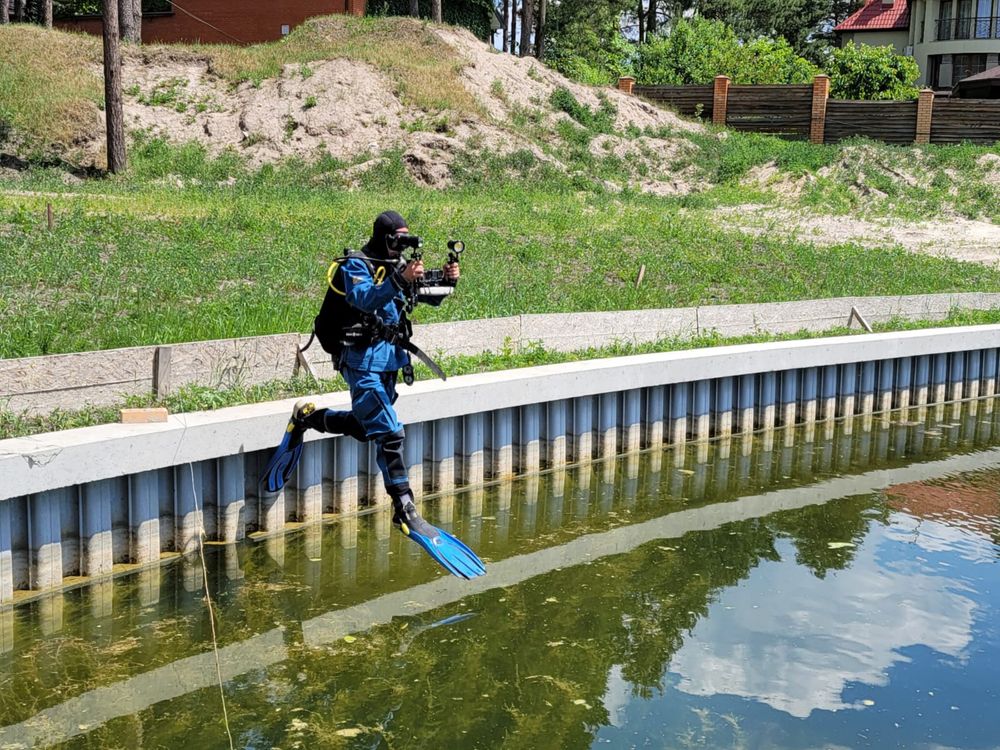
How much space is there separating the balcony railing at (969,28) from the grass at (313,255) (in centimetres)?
3605

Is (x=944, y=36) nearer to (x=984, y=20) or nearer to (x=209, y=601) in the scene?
(x=984, y=20)

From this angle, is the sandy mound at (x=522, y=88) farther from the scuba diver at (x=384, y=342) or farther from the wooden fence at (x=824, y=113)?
the scuba diver at (x=384, y=342)

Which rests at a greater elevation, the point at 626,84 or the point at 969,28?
the point at 969,28

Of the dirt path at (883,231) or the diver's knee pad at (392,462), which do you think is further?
the dirt path at (883,231)

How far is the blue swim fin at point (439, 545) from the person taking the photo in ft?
32.4

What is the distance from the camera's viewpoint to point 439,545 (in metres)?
9.99

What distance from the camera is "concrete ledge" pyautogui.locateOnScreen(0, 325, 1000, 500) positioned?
9445 mm

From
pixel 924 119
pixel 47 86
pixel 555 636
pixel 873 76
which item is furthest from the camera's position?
pixel 873 76

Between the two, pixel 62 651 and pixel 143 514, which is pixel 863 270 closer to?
pixel 143 514

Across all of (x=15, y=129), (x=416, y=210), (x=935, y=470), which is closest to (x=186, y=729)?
(x=935, y=470)

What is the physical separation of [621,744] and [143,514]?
476 centimetres

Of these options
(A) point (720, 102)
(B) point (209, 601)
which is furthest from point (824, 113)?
(B) point (209, 601)

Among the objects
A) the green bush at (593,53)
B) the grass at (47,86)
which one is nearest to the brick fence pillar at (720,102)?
the green bush at (593,53)

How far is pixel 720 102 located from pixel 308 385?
32.3 metres
